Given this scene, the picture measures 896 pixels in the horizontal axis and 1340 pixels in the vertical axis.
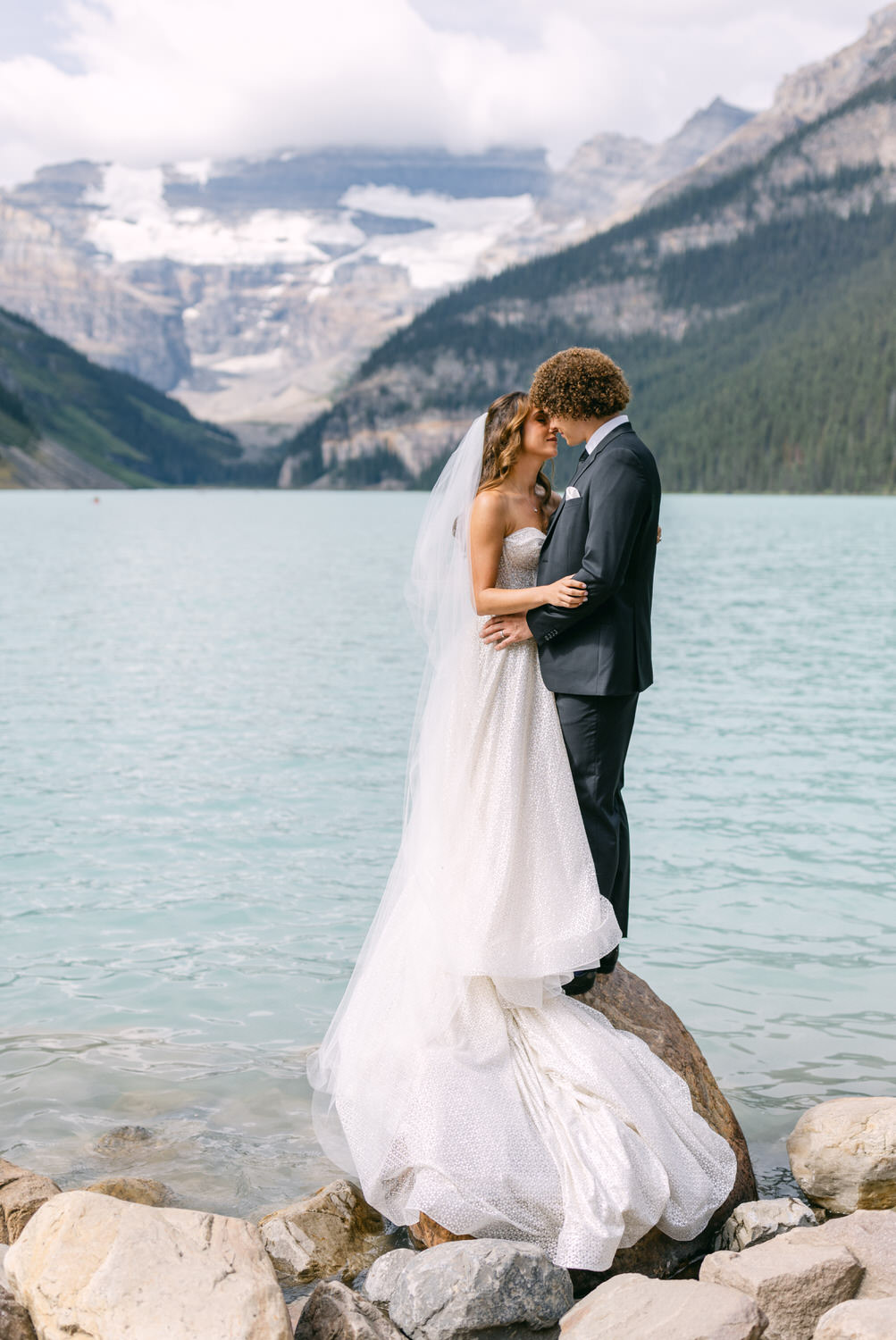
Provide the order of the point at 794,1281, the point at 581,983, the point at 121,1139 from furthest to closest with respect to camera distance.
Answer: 1. the point at 121,1139
2. the point at 581,983
3. the point at 794,1281

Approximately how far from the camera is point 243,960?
32.1ft

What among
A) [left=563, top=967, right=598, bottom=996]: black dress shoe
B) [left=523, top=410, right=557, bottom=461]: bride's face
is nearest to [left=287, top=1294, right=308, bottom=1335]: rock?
[left=563, top=967, right=598, bottom=996]: black dress shoe

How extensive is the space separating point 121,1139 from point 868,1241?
3995 mm

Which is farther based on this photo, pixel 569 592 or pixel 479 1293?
pixel 569 592

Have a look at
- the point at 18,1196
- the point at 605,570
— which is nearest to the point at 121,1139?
the point at 18,1196

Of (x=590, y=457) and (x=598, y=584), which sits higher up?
(x=590, y=457)

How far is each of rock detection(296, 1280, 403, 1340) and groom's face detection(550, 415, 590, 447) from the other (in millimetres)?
3482

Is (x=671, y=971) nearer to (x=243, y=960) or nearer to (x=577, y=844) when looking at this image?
(x=243, y=960)

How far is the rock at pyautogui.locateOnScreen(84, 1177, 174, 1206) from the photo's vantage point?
563 centimetres

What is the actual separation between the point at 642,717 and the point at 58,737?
9.58 meters

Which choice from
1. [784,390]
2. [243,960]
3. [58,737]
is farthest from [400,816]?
[784,390]

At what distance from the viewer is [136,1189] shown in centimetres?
570

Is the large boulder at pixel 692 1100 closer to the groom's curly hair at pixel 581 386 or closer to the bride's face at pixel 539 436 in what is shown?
the bride's face at pixel 539 436

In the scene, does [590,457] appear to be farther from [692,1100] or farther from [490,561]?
[692,1100]
